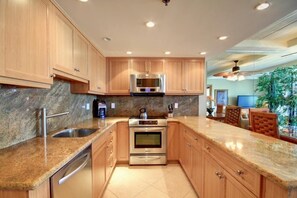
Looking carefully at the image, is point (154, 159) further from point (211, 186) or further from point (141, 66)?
point (141, 66)

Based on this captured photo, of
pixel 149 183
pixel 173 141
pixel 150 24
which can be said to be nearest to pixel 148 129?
pixel 173 141

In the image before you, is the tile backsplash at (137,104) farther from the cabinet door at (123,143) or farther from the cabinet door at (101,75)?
the cabinet door at (123,143)

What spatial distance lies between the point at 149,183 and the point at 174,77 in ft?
7.06

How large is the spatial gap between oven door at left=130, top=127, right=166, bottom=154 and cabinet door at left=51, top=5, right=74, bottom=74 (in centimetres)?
174

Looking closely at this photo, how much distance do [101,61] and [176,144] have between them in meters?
2.22

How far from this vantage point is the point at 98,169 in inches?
75.9

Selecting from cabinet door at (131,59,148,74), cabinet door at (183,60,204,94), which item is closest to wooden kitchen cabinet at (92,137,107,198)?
cabinet door at (131,59,148,74)

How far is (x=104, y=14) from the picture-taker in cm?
175

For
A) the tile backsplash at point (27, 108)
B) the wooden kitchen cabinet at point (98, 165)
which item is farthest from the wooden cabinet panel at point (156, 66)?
the wooden kitchen cabinet at point (98, 165)

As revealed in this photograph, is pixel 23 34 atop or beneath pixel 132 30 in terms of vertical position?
beneath

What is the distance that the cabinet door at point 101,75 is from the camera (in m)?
3.06

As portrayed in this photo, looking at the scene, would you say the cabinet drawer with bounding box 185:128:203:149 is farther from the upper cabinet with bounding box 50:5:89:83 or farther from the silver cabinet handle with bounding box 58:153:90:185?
the upper cabinet with bounding box 50:5:89:83

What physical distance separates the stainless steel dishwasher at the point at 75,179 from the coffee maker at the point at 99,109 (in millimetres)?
1945

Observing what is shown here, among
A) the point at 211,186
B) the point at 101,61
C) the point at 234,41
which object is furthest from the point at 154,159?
the point at 234,41
